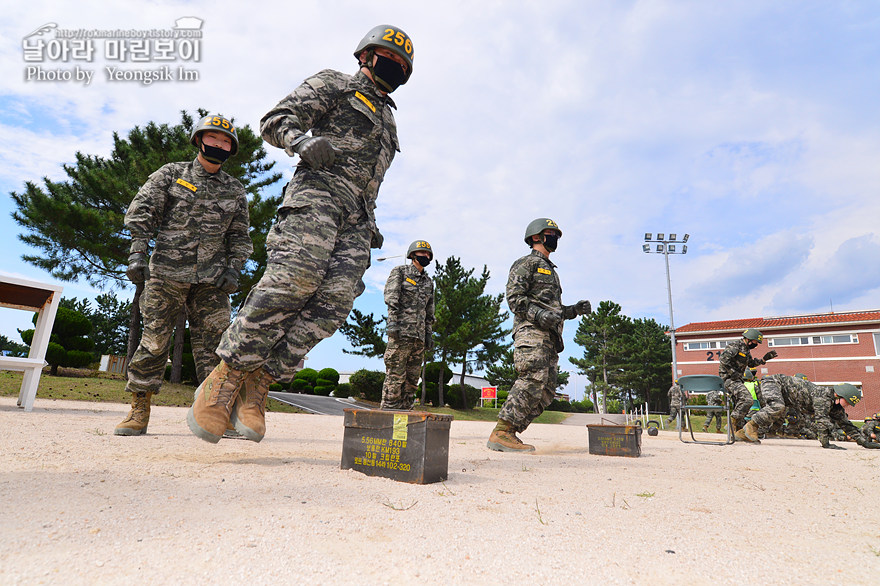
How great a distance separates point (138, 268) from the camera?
3.71 meters

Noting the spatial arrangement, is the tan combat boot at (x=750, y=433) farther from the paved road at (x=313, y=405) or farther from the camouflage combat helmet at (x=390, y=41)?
the paved road at (x=313, y=405)

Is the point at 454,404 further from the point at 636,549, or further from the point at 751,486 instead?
the point at 636,549

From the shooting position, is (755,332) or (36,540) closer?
Result: (36,540)

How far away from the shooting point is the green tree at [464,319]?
2083 cm

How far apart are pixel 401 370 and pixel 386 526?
5.51 m

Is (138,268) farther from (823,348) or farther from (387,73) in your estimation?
(823,348)

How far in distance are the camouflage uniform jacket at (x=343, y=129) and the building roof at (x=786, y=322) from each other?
1685 inches

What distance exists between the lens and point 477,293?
22.5 metres

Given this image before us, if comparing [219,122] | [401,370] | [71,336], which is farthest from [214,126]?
[71,336]

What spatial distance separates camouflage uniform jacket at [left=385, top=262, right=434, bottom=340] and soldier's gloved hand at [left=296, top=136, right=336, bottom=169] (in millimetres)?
4829

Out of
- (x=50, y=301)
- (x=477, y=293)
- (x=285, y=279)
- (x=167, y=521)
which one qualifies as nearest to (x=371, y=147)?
(x=285, y=279)

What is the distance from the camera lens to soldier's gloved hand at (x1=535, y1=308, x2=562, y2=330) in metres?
4.74

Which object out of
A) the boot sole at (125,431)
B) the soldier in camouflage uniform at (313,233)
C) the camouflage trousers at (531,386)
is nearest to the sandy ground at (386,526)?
the soldier in camouflage uniform at (313,233)

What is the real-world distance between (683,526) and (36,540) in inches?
80.5
